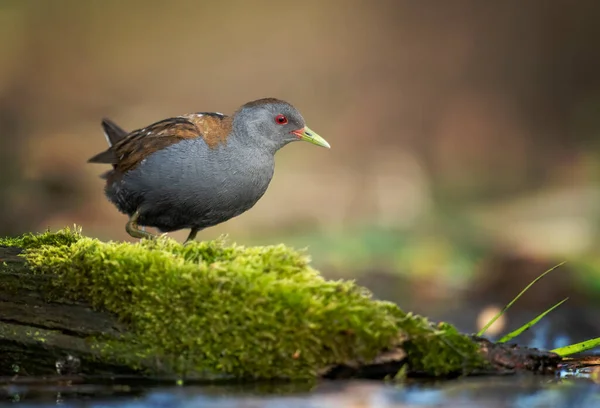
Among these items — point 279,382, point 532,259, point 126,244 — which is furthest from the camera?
point 532,259

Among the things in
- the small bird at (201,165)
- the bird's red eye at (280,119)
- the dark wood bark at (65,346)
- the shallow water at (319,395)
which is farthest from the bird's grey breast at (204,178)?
the shallow water at (319,395)

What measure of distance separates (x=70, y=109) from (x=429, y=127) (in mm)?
7798

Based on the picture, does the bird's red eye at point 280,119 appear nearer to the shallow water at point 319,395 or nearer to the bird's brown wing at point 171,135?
the bird's brown wing at point 171,135

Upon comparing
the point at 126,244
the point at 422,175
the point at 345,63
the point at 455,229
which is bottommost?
the point at 126,244

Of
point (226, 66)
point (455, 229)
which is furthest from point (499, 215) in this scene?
point (226, 66)

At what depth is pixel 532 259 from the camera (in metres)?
11.0

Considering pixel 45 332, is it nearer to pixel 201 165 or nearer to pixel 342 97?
pixel 201 165

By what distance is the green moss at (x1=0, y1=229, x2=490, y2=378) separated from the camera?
405cm

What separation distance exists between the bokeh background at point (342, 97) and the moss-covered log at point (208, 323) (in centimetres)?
1013

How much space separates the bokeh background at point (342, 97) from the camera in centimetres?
1570

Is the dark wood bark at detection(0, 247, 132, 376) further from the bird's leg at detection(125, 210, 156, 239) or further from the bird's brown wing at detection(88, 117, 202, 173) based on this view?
the bird's brown wing at detection(88, 117, 202, 173)

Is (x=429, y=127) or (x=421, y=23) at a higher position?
(x=421, y=23)

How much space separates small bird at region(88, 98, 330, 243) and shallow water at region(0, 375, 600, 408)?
2.11 metres

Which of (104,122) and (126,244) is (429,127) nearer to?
(104,122)
